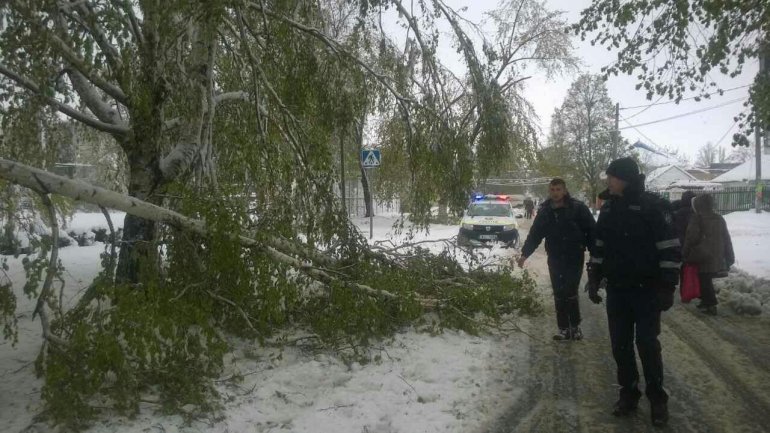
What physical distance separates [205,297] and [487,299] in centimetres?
336

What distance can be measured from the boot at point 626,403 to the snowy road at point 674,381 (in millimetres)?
64

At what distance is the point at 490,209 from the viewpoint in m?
18.2

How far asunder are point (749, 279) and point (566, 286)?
5.22m

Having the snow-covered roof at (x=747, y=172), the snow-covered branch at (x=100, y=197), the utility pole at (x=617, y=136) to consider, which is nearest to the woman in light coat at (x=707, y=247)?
the snow-covered branch at (x=100, y=197)

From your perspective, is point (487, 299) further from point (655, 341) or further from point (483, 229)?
point (483, 229)

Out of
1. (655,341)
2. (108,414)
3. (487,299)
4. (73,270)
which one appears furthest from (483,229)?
(108,414)

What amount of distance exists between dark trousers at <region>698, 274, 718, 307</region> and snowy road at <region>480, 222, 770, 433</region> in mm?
363

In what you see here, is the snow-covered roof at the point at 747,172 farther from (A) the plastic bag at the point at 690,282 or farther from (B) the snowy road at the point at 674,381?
(B) the snowy road at the point at 674,381

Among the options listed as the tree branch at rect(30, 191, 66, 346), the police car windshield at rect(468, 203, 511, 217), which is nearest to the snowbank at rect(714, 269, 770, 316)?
the tree branch at rect(30, 191, 66, 346)

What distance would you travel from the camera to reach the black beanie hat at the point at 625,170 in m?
3.95

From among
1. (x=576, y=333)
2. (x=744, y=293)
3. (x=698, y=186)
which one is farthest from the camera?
(x=698, y=186)

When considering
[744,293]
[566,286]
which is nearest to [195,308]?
[566,286]

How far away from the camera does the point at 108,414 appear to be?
3.72 m

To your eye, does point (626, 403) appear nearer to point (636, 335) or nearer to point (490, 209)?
point (636, 335)
